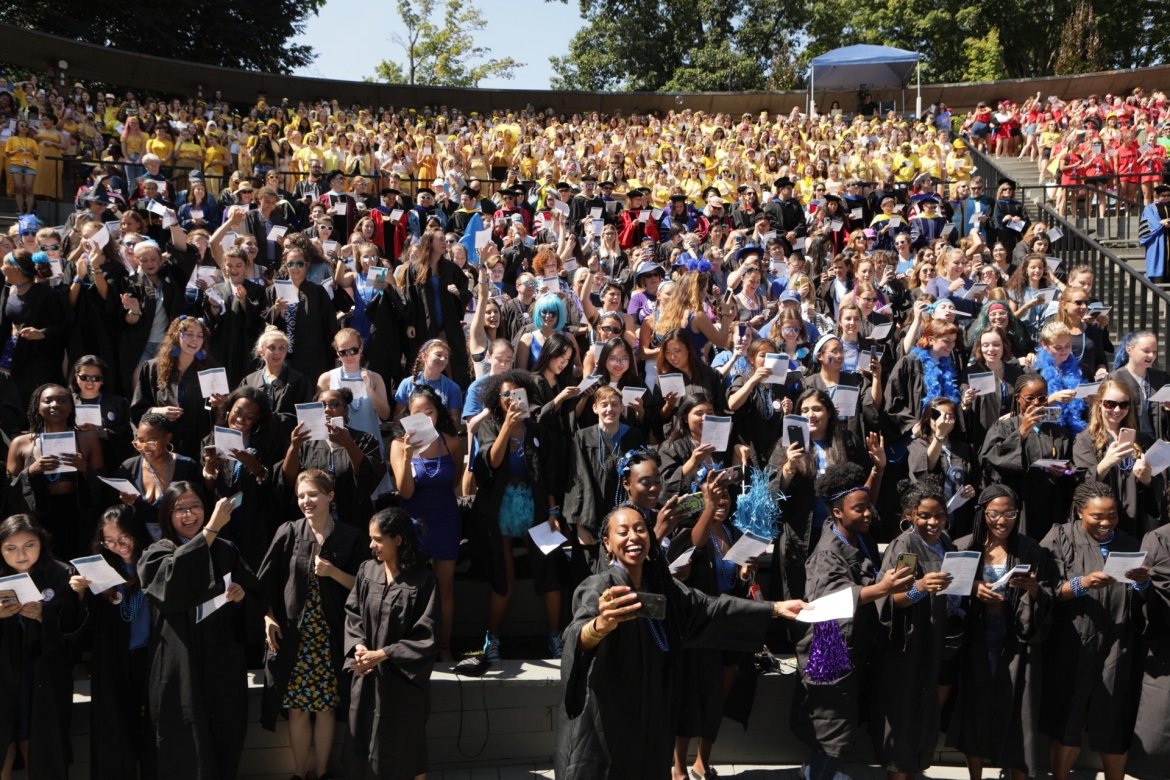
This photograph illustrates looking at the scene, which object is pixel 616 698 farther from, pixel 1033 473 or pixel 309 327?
pixel 309 327

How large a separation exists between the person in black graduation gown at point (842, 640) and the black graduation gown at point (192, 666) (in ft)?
10.3

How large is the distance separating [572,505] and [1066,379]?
13.2 feet

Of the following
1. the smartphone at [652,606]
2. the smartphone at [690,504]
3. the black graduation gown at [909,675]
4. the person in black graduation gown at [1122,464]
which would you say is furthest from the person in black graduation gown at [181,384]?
the person in black graduation gown at [1122,464]

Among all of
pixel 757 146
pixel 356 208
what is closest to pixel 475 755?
pixel 356 208

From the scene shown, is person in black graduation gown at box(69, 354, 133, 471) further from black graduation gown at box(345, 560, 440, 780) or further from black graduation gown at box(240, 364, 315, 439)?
black graduation gown at box(345, 560, 440, 780)

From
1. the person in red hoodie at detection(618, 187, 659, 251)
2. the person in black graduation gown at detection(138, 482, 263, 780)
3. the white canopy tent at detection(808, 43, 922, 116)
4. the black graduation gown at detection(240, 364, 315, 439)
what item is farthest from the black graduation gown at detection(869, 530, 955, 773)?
the white canopy tent at detection(808, 43, 922, 116)

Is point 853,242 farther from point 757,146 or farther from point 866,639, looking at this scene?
point 757,146

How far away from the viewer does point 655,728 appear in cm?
537

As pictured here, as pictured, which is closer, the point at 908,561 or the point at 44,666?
the point at 908,561

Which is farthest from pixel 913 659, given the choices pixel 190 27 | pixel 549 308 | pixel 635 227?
pixel 190 27

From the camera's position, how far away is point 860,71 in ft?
107

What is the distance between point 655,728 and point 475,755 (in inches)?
79.4

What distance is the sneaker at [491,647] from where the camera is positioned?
285 inches

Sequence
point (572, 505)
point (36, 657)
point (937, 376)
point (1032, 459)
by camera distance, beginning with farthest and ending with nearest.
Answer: point (937, 376) → point (1032, 459) → point (572, 505) → point (36, 657)
